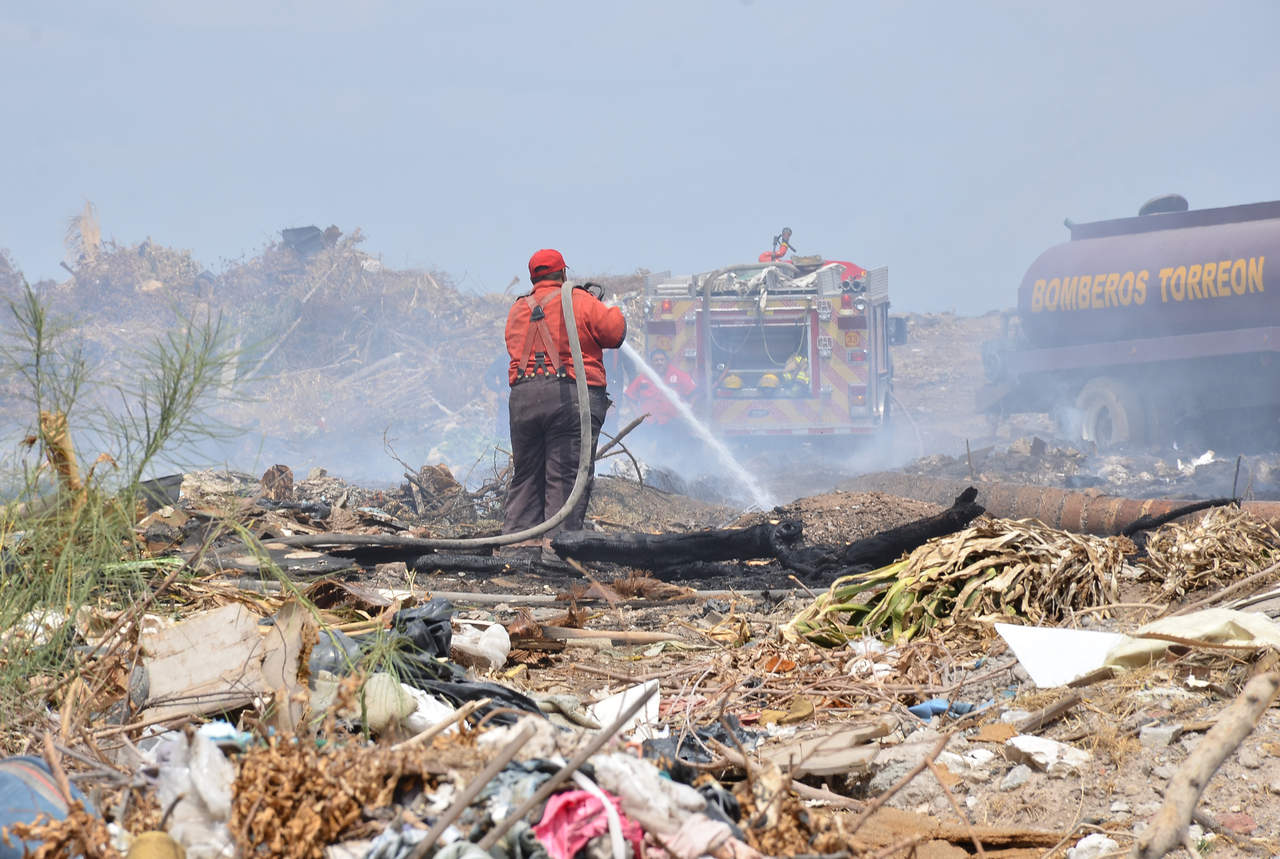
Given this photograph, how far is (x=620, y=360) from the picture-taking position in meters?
14.9

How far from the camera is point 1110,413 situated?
14.4 meters

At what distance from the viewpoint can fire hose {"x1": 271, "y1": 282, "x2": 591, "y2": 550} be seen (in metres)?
6.05

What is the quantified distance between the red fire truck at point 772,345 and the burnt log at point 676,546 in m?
7.84

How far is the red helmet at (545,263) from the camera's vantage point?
23.6 ft

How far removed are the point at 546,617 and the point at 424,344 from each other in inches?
606

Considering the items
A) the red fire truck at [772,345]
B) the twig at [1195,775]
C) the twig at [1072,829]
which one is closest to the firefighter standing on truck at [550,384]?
the twig at [1072,829]

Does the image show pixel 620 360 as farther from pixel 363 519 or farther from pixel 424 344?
pixel 363 519

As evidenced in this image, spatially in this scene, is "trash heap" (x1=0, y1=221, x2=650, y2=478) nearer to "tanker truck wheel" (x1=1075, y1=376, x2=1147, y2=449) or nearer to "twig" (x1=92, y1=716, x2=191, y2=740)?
"tanker truck wheel" (x1=1075, y1=376, x2=1147, y2=449)

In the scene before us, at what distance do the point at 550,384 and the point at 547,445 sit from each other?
0.41m

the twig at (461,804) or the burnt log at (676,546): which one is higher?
the twig at (461,804)

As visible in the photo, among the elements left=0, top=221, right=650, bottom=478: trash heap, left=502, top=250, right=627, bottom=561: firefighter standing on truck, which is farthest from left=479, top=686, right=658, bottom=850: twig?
left=0, top=221, right=650, bottom=478: trash heap

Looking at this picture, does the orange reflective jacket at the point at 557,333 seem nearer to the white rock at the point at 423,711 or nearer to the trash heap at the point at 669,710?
the trash heap at the point at 669,710

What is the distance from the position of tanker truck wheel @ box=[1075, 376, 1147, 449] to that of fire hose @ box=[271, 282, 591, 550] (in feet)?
31.3

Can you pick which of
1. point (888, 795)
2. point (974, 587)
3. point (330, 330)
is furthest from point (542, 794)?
point (330, 330)
